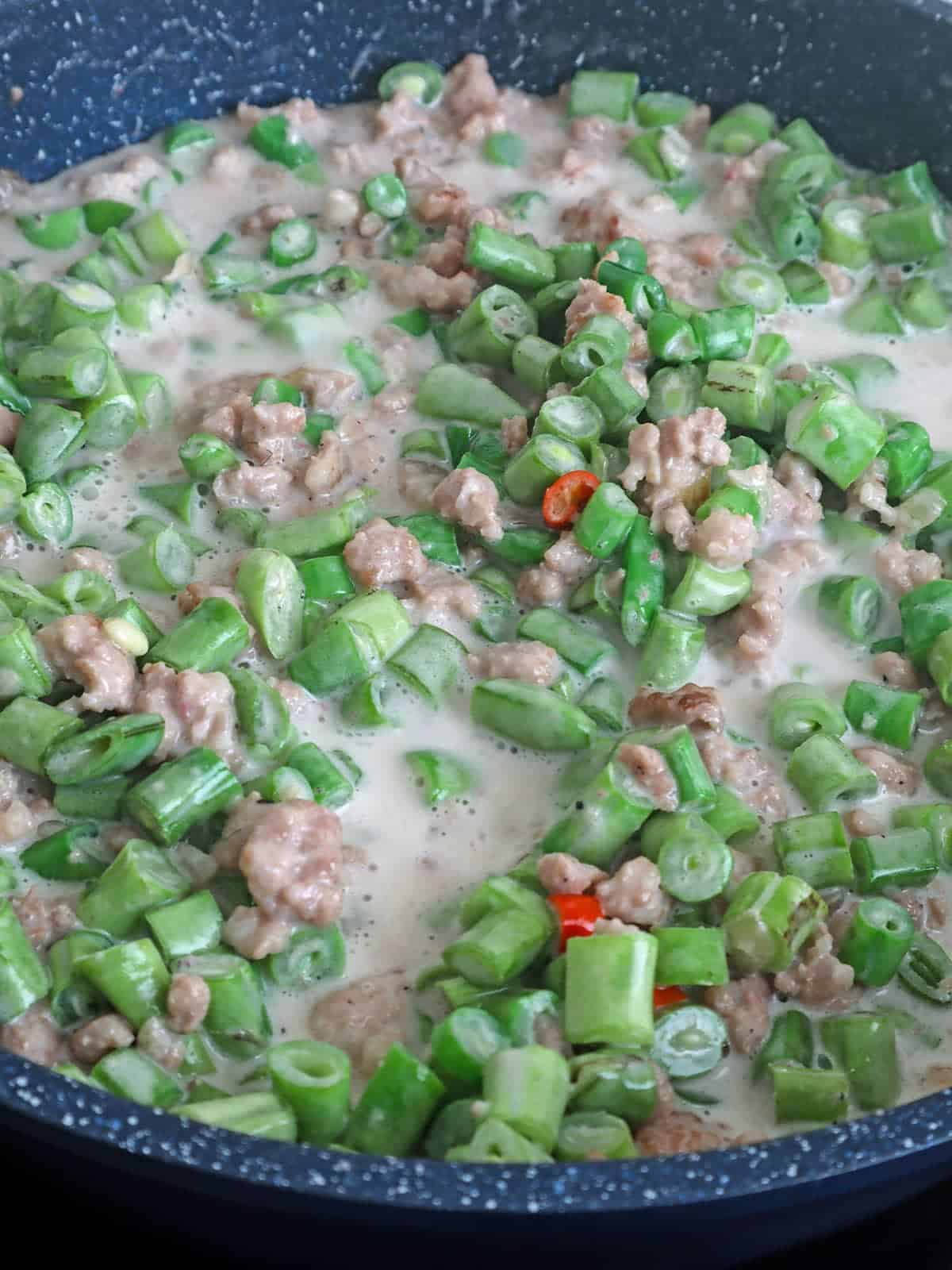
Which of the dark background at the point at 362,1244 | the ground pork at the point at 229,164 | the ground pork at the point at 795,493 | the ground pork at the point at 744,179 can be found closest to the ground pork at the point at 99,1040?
the dark background at the point at 362,1244

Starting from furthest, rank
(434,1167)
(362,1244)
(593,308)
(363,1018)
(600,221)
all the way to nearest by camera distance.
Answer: (600,221), (593,308), (363,1018), (362,1244), (434,1167)

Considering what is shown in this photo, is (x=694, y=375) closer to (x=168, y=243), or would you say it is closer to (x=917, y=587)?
(x=917, y=587)

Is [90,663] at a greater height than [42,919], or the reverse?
[90,663]

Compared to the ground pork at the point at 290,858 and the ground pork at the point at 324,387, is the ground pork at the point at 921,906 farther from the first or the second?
the ground pork at the point at 324,387

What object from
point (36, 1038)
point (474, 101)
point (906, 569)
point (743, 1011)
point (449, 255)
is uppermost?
point (474, 101)

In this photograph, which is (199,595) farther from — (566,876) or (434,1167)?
(434,1167)

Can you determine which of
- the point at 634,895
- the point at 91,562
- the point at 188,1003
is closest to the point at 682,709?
the point at 634,895
